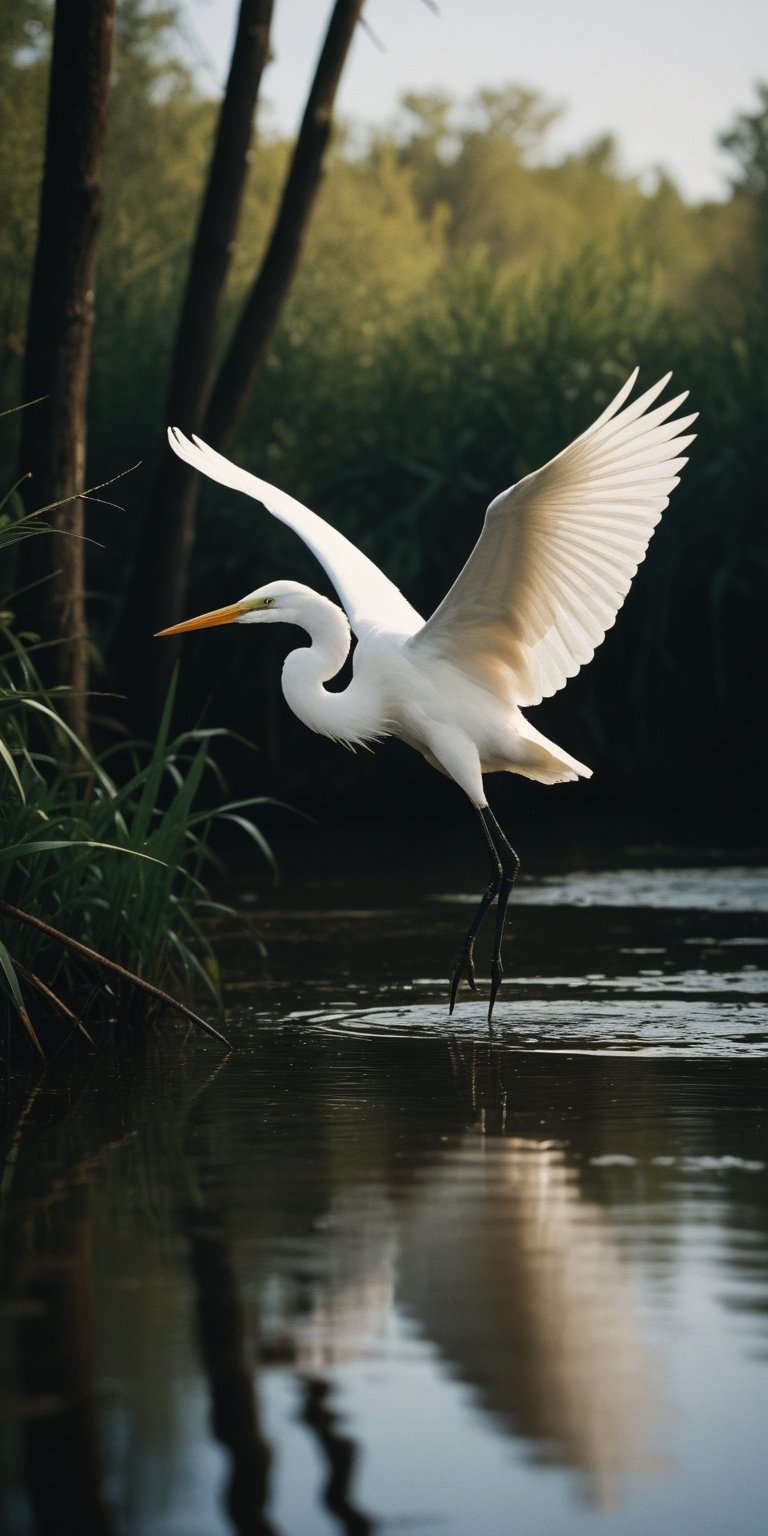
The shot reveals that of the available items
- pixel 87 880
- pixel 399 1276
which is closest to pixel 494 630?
pixel 87 880

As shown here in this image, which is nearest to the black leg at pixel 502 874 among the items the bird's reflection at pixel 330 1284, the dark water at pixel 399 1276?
the dark water at pixel 399 1276

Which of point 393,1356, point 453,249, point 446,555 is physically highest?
point 453,249

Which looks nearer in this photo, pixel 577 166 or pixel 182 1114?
pixel 182 1114

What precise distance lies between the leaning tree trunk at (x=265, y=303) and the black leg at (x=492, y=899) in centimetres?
419

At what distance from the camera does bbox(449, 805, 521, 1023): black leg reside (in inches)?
252

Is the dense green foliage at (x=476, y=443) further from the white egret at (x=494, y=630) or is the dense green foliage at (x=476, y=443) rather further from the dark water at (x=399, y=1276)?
the dark water at (x=399, y=1276)

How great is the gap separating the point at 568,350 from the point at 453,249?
170 ft

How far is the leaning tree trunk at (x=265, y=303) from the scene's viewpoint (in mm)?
11195

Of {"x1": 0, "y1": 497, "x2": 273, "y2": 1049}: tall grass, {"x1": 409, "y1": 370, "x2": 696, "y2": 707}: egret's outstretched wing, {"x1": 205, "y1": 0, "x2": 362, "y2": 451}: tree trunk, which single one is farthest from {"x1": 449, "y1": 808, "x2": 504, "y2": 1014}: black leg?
{"x1": 205, "y1": 0, "x2": 362, "y2": 451}: tree trunk

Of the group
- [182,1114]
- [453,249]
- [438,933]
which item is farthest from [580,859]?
[453,249]

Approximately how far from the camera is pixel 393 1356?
10.7ft

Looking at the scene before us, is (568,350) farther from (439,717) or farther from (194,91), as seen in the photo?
(194,91)

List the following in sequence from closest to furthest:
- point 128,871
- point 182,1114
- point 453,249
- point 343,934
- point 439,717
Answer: point 182,1114, point 128,871, point 439,717, point 343,934, point 453,249

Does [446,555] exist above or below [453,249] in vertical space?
below
